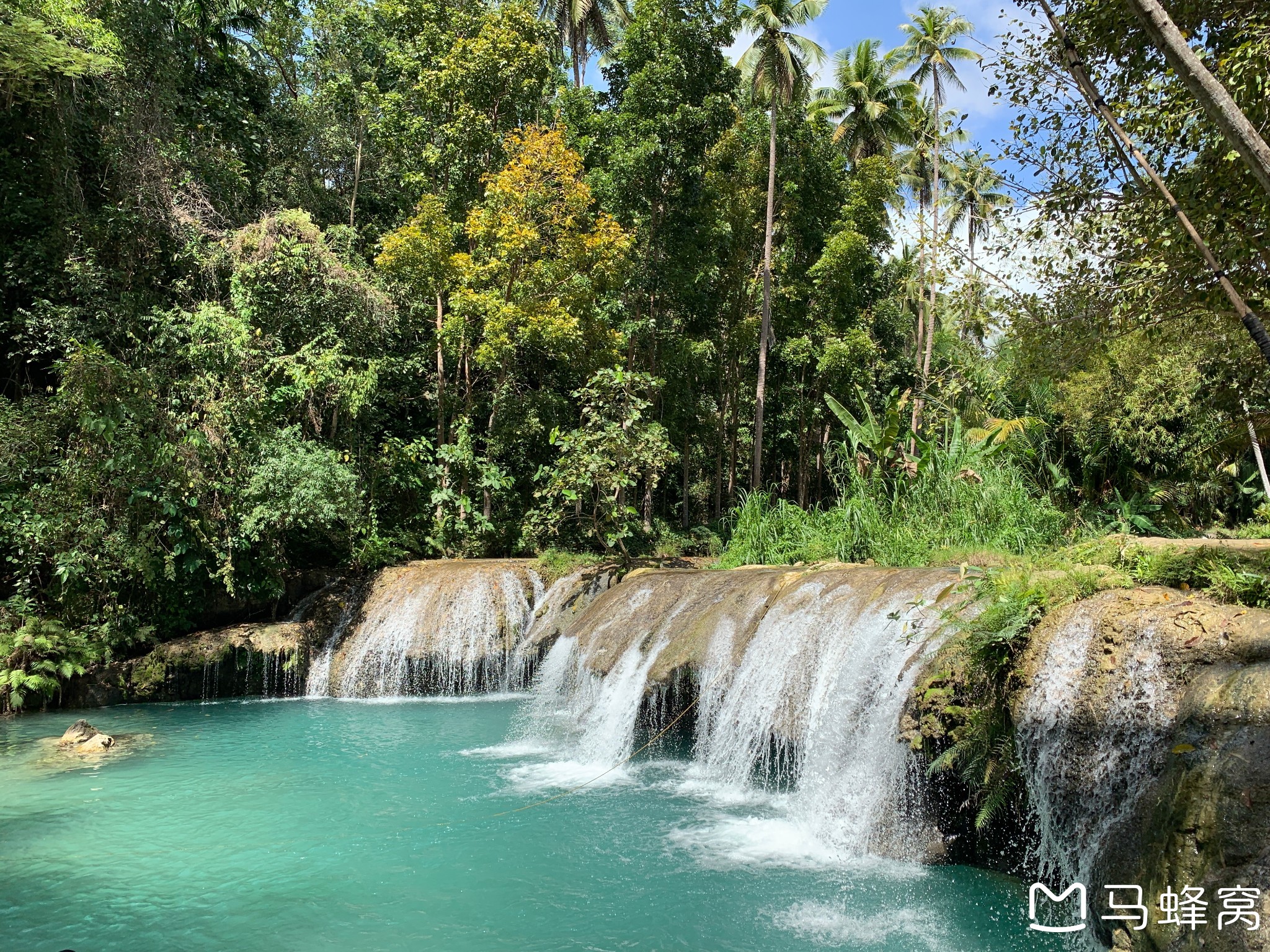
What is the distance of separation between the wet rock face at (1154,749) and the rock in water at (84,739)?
29.6 feet

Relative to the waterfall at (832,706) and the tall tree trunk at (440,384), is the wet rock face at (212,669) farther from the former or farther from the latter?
the waterfall at (832,706)

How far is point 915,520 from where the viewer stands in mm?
10531

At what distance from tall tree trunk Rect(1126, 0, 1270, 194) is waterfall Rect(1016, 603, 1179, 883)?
2.47 metres

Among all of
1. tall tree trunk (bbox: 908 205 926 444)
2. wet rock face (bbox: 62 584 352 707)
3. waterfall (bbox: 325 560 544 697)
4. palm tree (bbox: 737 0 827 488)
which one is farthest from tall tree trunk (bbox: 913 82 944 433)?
wet rock face (bbox: 62 584 352 707)

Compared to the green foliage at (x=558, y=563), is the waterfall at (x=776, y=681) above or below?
below

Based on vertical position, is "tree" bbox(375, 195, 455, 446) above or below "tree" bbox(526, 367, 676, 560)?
above

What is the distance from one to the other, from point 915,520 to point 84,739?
985cm

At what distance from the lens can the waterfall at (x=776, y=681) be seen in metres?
6.19

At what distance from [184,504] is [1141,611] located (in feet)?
38.5

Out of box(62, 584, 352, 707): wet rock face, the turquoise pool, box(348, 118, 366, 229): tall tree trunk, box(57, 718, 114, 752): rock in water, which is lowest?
the turquoise pool

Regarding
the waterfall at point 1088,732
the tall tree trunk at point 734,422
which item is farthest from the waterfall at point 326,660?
the tall tree trunk at point 734,422

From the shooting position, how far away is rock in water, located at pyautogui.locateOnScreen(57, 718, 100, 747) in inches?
355

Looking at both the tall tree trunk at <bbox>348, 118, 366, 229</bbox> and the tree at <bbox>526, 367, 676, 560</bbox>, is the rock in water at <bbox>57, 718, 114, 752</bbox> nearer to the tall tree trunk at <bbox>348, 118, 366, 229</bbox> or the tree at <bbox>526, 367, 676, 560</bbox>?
the tree at <bbox>526, 367, 676, 560</bbox>

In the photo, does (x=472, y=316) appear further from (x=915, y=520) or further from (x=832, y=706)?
(x=832, y=706)
